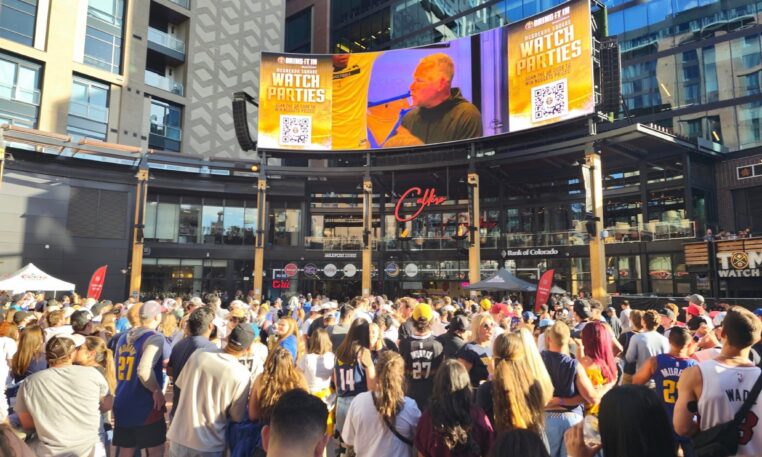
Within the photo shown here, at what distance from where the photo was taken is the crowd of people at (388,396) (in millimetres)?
2578

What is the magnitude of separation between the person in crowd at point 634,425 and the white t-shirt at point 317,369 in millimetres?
3983

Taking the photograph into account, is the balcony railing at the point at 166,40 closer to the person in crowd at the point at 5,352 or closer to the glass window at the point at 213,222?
the glass window at the point at 213,222

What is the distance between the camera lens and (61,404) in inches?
158

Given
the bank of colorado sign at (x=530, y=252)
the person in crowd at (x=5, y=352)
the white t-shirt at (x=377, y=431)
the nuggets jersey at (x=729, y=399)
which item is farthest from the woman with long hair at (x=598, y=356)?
the bank of colorado sign at (x=530, y=252)

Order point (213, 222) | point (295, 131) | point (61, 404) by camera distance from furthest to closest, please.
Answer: point (213, 222), point (295, 131), point (61, 404)

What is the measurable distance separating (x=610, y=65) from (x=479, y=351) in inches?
905

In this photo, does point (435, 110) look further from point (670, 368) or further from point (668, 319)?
point (670, 368)

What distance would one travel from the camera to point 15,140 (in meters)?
25.2

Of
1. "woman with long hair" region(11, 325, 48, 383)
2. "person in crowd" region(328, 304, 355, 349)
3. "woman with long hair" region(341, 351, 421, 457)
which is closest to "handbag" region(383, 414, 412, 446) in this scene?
"woman with long hair" region(341, 351, 421, 457)

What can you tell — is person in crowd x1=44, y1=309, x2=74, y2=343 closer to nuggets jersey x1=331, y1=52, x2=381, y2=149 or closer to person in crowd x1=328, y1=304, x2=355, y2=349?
person in crowd x1=328, y1=304, x2=355, y2=349

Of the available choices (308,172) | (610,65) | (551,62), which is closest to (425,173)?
(308,172)

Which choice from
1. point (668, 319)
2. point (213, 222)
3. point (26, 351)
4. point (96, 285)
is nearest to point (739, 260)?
point (668, 319)

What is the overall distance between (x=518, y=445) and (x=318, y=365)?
12.8 ft

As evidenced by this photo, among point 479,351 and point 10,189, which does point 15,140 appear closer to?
point 10,189
